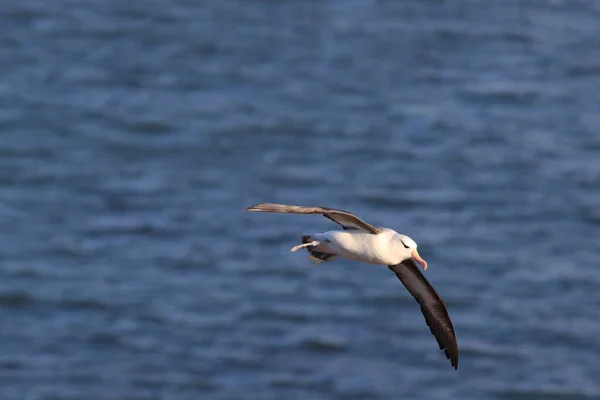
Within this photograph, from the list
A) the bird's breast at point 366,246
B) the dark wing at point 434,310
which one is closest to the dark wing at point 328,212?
the bird's breast at point 366,246

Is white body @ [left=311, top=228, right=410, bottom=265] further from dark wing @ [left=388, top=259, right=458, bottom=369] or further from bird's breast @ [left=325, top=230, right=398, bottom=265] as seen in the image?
dark wing @ [left=388, top=259, right=458, bottom=369]

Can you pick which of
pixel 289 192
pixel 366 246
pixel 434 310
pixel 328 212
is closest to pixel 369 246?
pixel 366 246

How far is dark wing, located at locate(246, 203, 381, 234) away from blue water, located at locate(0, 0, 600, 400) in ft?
39.4

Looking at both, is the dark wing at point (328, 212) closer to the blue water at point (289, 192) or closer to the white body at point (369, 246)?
the white body at point (369, 246)

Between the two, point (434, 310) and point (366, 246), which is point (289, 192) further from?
point (366, 246)

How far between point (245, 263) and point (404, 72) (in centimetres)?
931

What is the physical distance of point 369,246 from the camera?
9438 millimetres

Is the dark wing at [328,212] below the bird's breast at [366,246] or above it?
above

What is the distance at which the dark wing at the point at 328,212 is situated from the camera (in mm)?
8515

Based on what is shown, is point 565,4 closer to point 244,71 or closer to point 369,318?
point 244,71

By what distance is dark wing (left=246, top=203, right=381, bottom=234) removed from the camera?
851 cm

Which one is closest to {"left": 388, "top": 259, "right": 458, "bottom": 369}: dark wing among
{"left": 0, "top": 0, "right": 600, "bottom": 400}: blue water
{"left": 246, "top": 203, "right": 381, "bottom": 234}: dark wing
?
{"left": 246, "top": 203, "right": 381, "bottom": 234}: dark wing

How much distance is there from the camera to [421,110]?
31281 millimetres

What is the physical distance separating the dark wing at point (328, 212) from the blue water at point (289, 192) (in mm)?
12002
